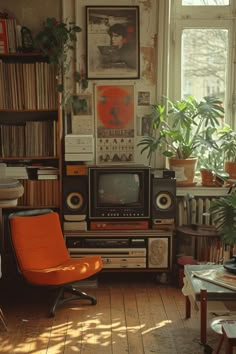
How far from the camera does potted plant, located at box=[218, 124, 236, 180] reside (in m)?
5.15

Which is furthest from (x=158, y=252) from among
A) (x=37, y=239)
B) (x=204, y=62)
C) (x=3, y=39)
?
(x=3, y=39)

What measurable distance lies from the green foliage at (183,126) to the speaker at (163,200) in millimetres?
299

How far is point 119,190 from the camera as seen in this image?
5.00m

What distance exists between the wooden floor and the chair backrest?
36 centimetres

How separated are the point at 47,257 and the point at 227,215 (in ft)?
4.97

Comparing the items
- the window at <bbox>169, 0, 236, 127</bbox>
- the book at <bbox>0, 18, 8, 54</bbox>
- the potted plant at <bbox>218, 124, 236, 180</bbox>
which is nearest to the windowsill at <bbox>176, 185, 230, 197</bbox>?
the potted plant at <bbox>218, 124, 236, 180</bbox>

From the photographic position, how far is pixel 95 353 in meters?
3.74

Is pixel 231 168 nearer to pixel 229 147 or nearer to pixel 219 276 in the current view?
pixel 229 147

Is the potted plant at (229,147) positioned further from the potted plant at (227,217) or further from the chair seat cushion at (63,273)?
the chair seat cushion at (63,273)

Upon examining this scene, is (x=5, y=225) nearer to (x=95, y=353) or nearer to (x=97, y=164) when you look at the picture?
(x=97, y=164)

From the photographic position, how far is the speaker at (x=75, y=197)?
4980 mm

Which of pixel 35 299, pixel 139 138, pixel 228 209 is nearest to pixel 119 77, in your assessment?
pixel 139 138

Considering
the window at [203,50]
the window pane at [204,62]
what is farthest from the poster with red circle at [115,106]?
the window pane at [204,62]

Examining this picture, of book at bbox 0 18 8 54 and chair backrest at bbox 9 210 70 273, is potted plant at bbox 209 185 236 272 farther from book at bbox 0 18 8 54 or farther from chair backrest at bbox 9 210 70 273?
book at bbox 0 18 8 54
